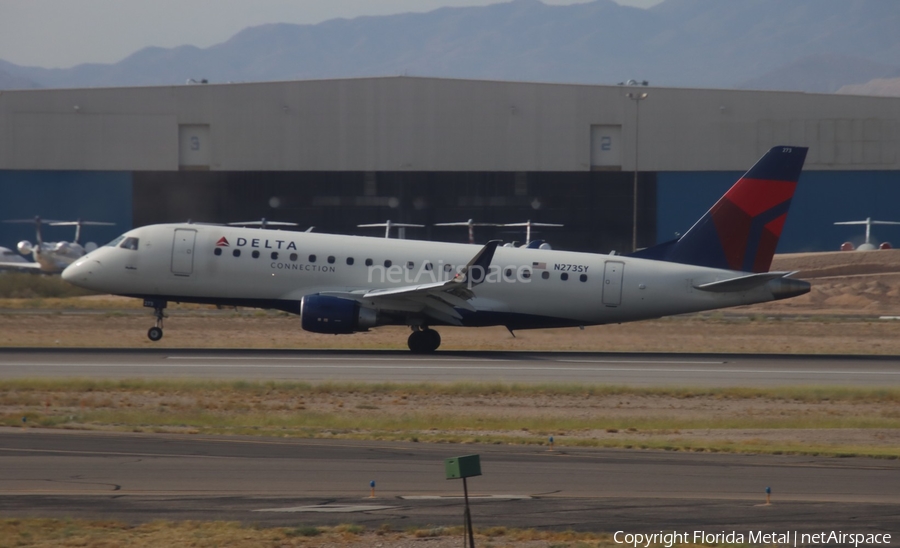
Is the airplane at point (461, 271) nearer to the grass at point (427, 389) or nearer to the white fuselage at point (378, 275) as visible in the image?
the white fuselage at point (378, 275)

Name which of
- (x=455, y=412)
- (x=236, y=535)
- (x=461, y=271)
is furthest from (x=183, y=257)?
(x=236, y=535)

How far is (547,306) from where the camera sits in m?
29.2

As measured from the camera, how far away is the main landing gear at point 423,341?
96.3 feet

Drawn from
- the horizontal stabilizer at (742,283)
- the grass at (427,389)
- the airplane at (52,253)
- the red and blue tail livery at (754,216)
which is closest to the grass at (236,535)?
the grass at (427,389)

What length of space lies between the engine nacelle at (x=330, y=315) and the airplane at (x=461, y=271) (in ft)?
1.71

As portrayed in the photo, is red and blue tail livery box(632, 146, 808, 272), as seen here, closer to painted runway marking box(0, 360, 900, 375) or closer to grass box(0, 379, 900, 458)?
painted runway marking box(0, 360, 900, 375)

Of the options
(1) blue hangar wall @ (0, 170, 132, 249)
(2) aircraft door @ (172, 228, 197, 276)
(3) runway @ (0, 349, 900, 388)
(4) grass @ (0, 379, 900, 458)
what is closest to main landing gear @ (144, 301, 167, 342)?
(3) runway @ (0, 349, 900, 388)

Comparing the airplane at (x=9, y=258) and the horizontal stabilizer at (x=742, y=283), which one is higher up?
the airplane at (x=9, y=258)

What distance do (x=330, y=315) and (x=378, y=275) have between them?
7.34 feet

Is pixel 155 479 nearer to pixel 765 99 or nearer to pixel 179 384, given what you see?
pixel 179 384

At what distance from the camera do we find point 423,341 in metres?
29.4

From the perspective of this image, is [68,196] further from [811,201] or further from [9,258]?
[811,201]

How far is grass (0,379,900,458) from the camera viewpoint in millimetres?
16984

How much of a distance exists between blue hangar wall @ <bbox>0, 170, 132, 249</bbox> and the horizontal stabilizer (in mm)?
45166
